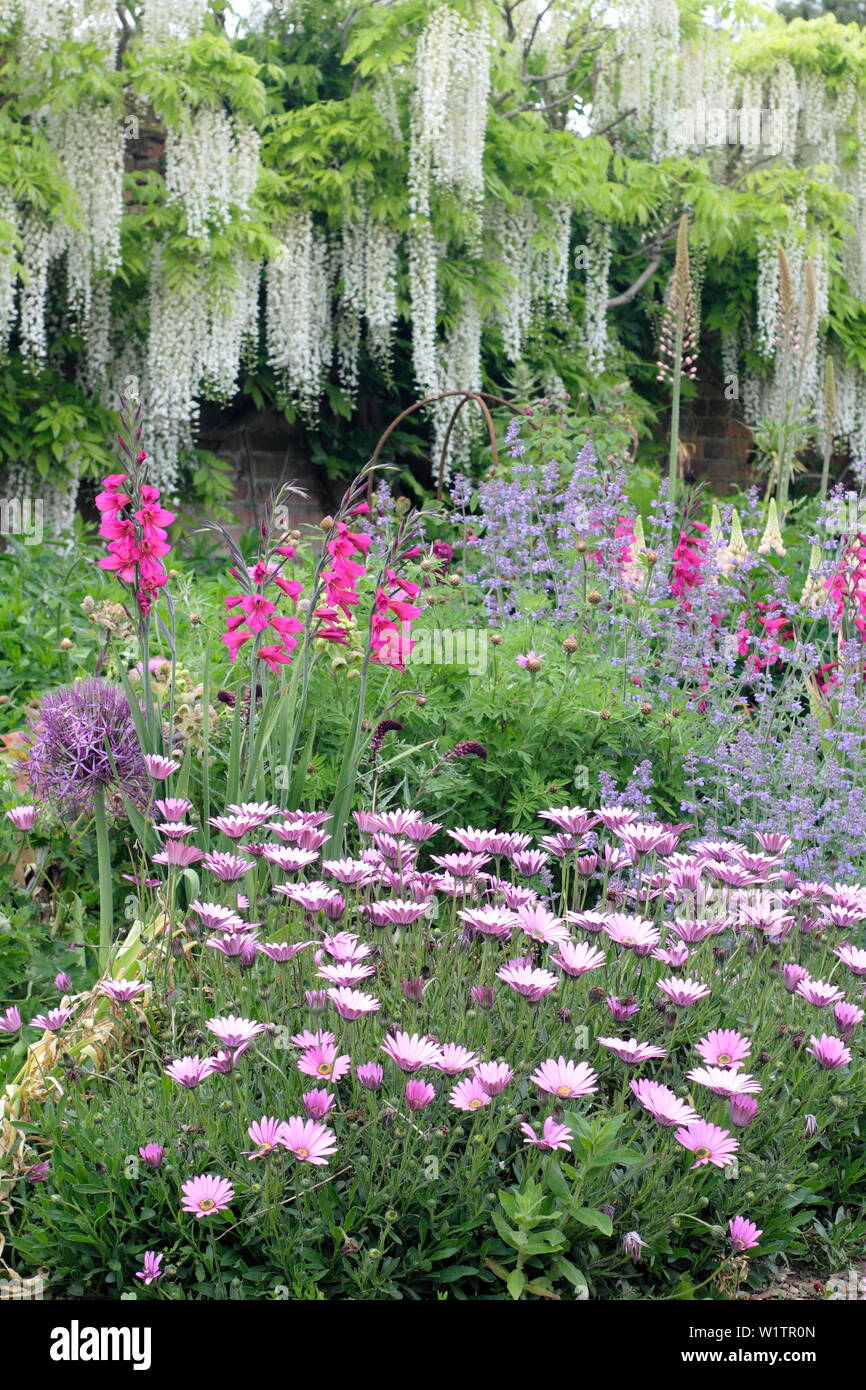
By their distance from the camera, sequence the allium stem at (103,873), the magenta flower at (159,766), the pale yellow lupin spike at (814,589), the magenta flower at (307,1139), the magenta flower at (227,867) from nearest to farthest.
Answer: the magenta flower at (307,1139)
the magenta flower at (227,867)
the magenta flower at (159,766)
the allium stem at (103,873)
the pale yellow lupin spike at (814,589)

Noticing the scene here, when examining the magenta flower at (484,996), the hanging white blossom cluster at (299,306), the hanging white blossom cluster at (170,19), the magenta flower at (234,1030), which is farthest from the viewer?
the hanging white blossom cluster at (299,306)

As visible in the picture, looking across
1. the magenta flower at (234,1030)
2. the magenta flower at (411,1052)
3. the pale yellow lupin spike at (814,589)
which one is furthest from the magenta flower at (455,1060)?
the pale yellow lupin spike at (814,589)

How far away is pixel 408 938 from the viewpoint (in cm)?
193

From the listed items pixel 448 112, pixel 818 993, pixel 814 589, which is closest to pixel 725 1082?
pixel 818 993

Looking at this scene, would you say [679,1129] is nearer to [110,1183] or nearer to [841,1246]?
[841,1246]

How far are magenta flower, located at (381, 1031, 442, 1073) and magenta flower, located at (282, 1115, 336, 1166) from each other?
0.37ft

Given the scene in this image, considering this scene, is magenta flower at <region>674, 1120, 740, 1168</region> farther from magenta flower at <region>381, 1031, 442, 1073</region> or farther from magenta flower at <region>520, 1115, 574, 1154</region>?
magenta flower at <region>381, 1031, 442, 1073</region>

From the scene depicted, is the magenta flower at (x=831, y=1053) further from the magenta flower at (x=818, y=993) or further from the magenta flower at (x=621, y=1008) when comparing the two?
the magenta flower at (x=621, y=1008)

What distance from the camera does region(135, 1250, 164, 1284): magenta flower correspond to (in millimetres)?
1449

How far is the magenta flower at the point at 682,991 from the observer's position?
5.27 feet

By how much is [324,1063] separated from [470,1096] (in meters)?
0.18

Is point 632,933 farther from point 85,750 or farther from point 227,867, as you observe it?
point 85,750

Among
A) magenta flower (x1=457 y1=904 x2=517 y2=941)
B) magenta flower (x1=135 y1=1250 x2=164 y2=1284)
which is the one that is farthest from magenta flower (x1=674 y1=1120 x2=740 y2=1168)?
magenta flower (x1=135 y1=1250 x2=164 y2=1284)

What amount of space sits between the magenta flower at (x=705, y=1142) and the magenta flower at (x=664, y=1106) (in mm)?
13
